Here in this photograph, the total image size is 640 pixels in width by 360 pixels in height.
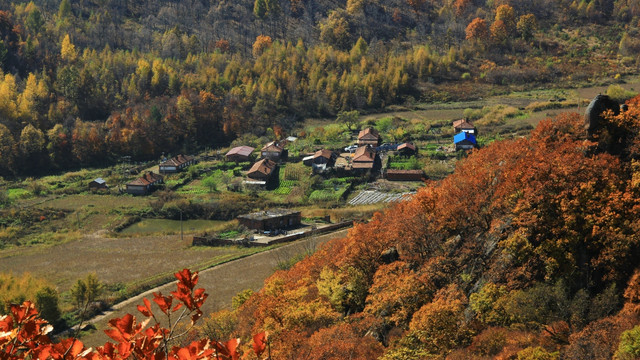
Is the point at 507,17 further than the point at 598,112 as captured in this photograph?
Yes

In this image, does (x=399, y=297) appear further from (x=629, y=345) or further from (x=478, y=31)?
(x=478, y=31)

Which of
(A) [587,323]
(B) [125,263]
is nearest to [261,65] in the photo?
(B) [125,263]

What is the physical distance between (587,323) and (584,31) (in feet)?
343

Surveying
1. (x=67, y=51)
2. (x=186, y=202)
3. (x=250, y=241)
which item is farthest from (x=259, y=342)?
(x=67, y=51)

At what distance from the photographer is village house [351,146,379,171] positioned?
6450cm

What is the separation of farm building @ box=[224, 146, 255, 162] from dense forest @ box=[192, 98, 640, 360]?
140 feet

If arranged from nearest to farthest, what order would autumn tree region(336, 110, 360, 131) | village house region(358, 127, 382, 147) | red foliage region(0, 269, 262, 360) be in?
red foliage region(0, 269, 262, 360)
village house region(358, 127, 382, 147)
autumn tree region(336, 110, 360, 131)

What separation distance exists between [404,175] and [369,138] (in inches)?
485

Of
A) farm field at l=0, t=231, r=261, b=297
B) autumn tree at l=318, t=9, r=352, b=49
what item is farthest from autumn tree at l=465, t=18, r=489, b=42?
farm field at l=0, t=231, r=261, b=297

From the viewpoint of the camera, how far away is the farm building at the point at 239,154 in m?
72.4

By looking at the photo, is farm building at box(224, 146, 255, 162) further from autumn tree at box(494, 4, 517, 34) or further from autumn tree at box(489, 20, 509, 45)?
autumn tree at box(494, 4, 517, 34)

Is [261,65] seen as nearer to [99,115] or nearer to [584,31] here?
[99,115]

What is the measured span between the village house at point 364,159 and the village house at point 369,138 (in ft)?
13.0

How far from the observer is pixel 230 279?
4088cm
